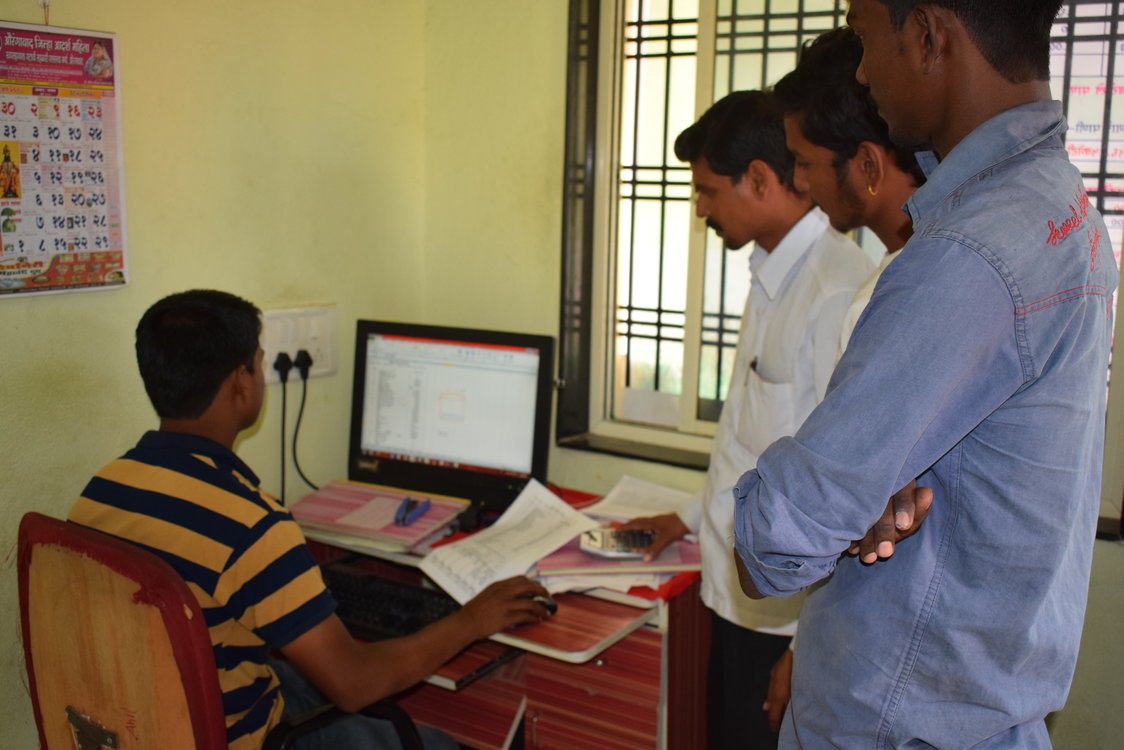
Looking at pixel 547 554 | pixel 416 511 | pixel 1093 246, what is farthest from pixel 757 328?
pixel 1093 246

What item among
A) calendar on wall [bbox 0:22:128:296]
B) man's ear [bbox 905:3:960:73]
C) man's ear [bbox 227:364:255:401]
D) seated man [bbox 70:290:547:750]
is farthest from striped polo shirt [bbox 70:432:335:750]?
man's ear [bbox 905:3:960:73]

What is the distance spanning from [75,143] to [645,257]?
4.36 feet

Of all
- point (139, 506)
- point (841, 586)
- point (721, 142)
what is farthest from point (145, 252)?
point (841, 586)

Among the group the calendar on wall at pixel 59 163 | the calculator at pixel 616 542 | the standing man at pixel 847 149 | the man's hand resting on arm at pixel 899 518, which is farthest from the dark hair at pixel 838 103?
the calendar on wall at pixel 59 163

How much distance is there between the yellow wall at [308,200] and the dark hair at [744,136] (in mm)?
623

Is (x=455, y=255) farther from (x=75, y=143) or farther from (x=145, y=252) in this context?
(x=75, y=143)

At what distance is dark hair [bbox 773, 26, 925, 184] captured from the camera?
1.30m

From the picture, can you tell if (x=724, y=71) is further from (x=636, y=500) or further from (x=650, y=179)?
(x=636, y=500)

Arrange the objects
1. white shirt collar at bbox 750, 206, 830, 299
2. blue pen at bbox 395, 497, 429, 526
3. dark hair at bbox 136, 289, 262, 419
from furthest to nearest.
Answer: blue pen at bbox 395, 497, 429, 526 → white shirt collar at bbox 750, 206, 830, 299 → dark hair at bbox 136, 289, 262, 419

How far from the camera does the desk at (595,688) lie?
1.81m

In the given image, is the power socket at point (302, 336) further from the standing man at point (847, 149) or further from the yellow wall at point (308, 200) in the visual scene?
the standing man at point (847, 149)

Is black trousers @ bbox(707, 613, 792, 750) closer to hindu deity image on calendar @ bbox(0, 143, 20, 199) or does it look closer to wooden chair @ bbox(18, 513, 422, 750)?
wooden chair @ bbox(18, 513, 422, 750)

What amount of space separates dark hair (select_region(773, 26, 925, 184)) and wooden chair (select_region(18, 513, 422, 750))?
3.48 ft

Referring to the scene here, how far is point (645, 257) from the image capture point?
8.14ft
